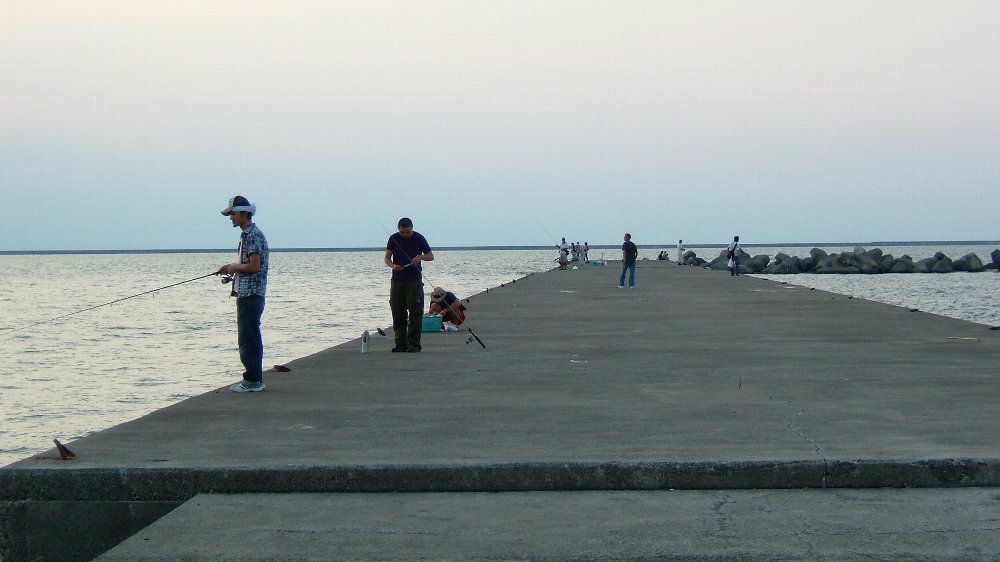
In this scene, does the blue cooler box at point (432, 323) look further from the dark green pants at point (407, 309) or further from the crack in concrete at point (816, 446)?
the crack in concrete at point (816, 446)

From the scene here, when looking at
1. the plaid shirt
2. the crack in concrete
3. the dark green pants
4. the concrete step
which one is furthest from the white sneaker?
the crack in concrete

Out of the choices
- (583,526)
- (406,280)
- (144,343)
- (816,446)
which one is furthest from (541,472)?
(144,343)

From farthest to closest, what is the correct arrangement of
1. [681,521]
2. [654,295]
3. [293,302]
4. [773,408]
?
[293,302] < [654,295] < [773,408] < [681,521]

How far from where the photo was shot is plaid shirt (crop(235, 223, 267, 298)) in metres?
9.61

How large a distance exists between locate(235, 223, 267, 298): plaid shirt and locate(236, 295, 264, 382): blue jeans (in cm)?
6

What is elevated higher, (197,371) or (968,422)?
(968,422)

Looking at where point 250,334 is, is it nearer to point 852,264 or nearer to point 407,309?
point 407,309

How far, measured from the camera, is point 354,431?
748 cm

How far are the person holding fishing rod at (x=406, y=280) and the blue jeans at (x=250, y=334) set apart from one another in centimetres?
336

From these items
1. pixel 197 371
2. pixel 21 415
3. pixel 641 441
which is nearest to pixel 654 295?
pixel 197 371

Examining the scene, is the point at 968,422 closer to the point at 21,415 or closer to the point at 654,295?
the point at 21,415

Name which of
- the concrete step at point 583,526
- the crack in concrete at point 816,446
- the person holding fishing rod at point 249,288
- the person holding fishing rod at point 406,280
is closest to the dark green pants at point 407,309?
the person holding fishing rod at point 406,280

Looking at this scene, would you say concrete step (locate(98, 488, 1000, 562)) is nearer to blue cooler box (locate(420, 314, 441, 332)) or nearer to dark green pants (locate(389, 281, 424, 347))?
dark green pants (locate(389, 281, 424, 347))

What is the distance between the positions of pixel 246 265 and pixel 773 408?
4.35 meters
